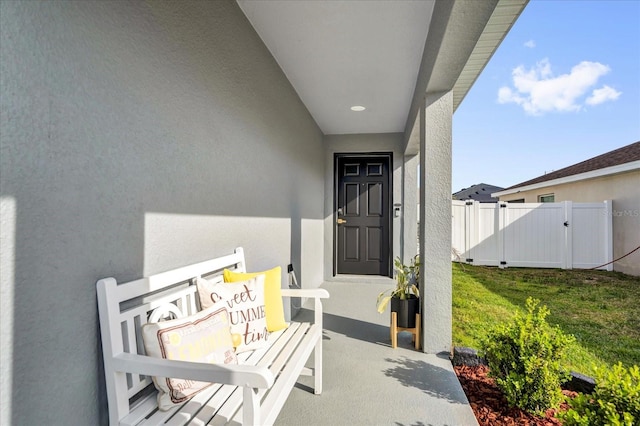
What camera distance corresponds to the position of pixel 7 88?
86 centimetres

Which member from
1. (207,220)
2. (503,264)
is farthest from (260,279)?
(503,264)

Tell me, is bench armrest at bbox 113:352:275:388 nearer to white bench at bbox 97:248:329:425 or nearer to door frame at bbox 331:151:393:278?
white bench at bbox 97:248:329:425

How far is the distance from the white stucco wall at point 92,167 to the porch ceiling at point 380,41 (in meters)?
0.55

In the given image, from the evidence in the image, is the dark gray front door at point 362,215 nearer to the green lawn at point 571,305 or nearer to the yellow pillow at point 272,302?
the green lawn at point 571,305

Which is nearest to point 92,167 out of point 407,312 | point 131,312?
point 131,312

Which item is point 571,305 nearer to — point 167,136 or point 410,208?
point 410,208

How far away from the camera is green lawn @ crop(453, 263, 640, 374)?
2.95m

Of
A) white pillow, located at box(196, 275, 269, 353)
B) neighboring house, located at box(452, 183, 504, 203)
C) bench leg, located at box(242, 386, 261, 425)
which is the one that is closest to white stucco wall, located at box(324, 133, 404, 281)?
white pillow, located at box(196, 275, 269, 353)

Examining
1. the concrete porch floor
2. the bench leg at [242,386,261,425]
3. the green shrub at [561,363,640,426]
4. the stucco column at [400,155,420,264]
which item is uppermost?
the stucco column at [400,155,420,264]

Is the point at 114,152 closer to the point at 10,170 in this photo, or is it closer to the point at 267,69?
the point at 10,170

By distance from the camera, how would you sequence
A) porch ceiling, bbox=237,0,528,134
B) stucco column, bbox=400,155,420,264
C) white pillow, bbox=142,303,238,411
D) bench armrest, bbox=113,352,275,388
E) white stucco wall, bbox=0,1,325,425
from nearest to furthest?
white stucco wall, bbox=0,1,325,425 < bench armrest, bbox=113,352,275,388 < white pillow, bbox=142,303,238,411 < porch ceiling, bbox=237,0,528,134 < stucco column, bbox=400,155,420,264

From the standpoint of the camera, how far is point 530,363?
1795 millimetres

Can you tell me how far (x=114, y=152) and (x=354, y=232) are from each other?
5208 mm

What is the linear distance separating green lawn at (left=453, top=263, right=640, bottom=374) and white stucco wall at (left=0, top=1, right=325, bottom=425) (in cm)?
230
